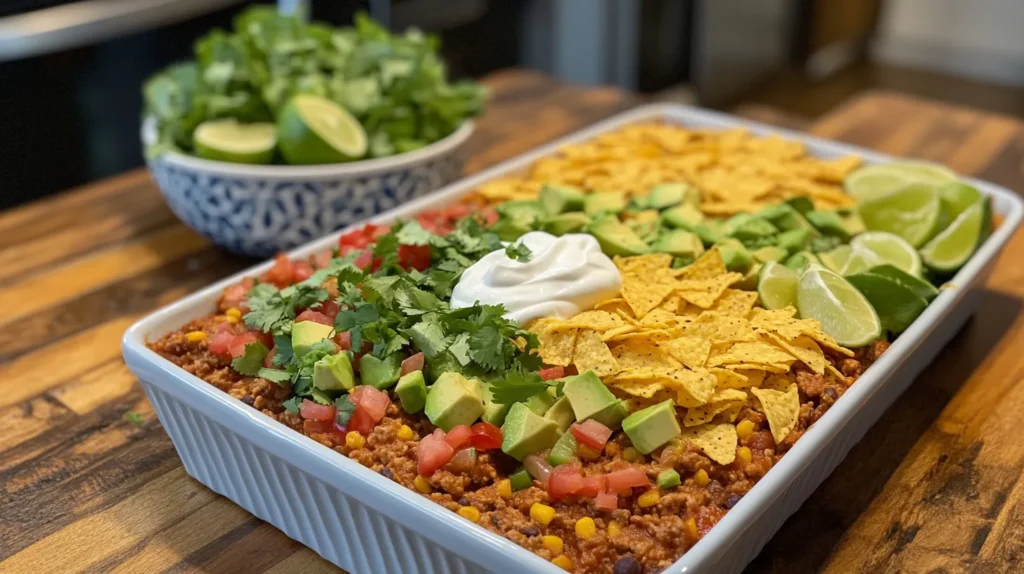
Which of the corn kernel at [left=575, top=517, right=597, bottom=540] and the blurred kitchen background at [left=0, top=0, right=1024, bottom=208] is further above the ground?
the corn kernel at [left=575, top=517, right=597, bottom=540]

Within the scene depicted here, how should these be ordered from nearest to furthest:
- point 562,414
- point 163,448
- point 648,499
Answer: point 648,499 → point 562,414 → point 163,448

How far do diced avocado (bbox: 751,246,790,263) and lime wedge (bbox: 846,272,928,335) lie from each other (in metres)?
0.17

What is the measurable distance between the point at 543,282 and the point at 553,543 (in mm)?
477

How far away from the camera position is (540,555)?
1.09 metres

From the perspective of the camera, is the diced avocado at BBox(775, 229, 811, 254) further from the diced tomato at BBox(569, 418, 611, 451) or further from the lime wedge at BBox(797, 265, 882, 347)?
the diced tomato at BBox(569, 418, 611, 451)

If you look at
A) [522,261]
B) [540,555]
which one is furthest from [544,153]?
[540,555]

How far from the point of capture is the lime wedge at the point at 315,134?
76.6 inches

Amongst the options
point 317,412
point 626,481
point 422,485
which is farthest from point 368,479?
point 626,481

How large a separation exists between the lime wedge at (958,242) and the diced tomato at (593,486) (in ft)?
2.95

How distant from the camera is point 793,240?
1.75 meters

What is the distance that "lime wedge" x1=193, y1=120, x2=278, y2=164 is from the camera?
1.96 meters

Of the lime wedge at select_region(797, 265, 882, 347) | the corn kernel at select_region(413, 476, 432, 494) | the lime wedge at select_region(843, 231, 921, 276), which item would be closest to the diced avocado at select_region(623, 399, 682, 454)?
the corn kernel at select_region(413, 476, 432, 494)

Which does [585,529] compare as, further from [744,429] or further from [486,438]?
[744,429]

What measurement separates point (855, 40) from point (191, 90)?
18.4 feet
